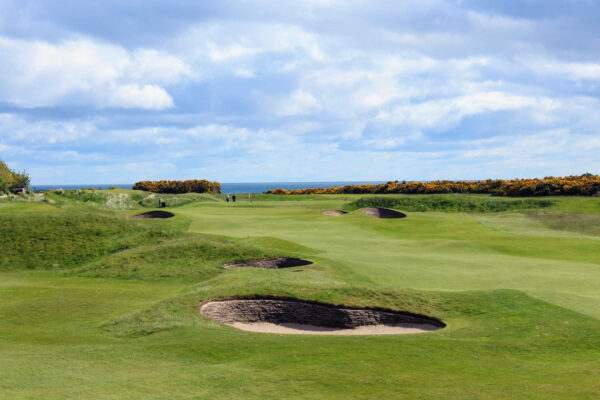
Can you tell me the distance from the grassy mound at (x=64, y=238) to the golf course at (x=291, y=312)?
0.40 ft

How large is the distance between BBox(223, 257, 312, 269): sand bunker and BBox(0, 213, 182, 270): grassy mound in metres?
8.02

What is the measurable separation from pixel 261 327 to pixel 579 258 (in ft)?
81.8

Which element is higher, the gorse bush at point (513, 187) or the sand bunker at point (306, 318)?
the gorse bush at point (513, 187)

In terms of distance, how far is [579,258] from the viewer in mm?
33031

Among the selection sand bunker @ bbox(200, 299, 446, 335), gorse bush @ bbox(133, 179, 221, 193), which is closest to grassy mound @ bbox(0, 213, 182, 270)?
sand bunker @ bbox(200, 299, 446, 335)

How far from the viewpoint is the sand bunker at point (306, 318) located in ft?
54.5

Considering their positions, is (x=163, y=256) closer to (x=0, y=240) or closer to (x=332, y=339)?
(x=0, y=240)

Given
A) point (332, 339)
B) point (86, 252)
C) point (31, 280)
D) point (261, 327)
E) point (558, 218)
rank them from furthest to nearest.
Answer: point (558, 218)
point (86, 252)
point (31, 280)
point (261, 327)
point (332, 339)

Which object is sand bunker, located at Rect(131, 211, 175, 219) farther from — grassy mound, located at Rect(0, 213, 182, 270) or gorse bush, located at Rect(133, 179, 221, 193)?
gorse bush, located at Rect(133, 179, 221, 193)

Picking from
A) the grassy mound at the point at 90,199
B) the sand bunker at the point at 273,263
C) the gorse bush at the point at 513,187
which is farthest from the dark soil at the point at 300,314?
the gorse bush at the point at 513,187

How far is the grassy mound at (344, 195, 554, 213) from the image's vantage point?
229 feet

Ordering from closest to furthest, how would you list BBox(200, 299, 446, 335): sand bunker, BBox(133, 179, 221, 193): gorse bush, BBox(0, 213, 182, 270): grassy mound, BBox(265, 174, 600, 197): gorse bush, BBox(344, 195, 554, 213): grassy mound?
BBox(200, 299, 446, 335): sand bunker
BBox(0, 213, 182, 270): grassy mound
BBox(344, 195, 554, 213): grassy mound
BBox(265, 174, 600, 197): gorse bush
BBox(133, 179, 221, 193): gorse bush

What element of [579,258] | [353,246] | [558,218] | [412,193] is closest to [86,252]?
[353,246]

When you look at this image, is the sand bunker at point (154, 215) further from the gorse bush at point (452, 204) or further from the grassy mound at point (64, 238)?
the gorse bush at point (452, 204)
